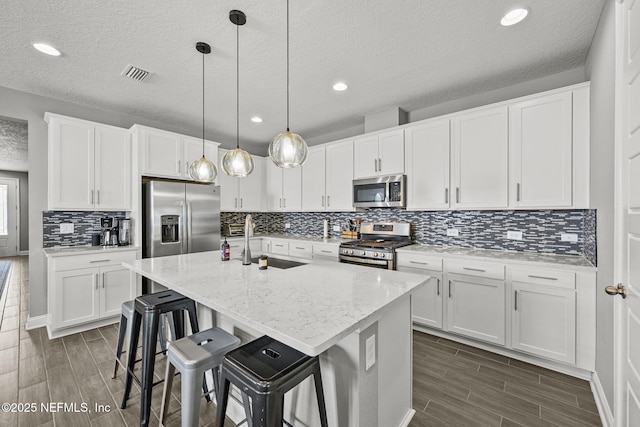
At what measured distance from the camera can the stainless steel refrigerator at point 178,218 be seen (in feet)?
11.4

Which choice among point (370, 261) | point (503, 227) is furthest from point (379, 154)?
point (503, 227)

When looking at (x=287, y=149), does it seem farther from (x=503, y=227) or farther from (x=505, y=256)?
(x=503, y=227)

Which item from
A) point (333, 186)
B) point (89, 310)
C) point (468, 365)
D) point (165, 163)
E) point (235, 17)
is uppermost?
point (235, 17)

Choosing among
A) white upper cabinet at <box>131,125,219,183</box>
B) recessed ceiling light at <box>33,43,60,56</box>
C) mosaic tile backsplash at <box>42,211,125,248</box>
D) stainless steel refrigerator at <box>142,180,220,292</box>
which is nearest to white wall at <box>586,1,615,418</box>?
recessed ceiling light at <box>33,43,60,56</box>

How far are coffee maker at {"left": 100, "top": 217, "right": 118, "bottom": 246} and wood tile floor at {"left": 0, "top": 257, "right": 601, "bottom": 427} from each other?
114 cm

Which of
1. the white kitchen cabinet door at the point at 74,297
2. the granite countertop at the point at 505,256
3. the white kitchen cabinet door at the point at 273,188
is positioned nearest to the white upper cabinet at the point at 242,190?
the white kitchen cabinet door at the point at 273,188

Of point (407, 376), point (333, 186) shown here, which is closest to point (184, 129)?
point (333, 186)

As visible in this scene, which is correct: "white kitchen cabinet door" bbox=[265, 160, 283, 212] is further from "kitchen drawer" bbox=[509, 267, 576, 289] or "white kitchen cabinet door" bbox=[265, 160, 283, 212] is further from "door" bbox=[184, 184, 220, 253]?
"kitchen drawer" bbox=[509, 267, 576, 289]

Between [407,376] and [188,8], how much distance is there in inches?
110

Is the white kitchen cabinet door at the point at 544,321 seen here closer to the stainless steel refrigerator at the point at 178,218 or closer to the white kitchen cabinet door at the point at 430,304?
the white kitchen cabinet door at the point at 430,304

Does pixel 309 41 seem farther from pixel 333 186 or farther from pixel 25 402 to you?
pixel 25 402

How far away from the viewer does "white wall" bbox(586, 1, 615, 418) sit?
1.69m

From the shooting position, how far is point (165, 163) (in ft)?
12.2

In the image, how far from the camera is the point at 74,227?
344 cm
